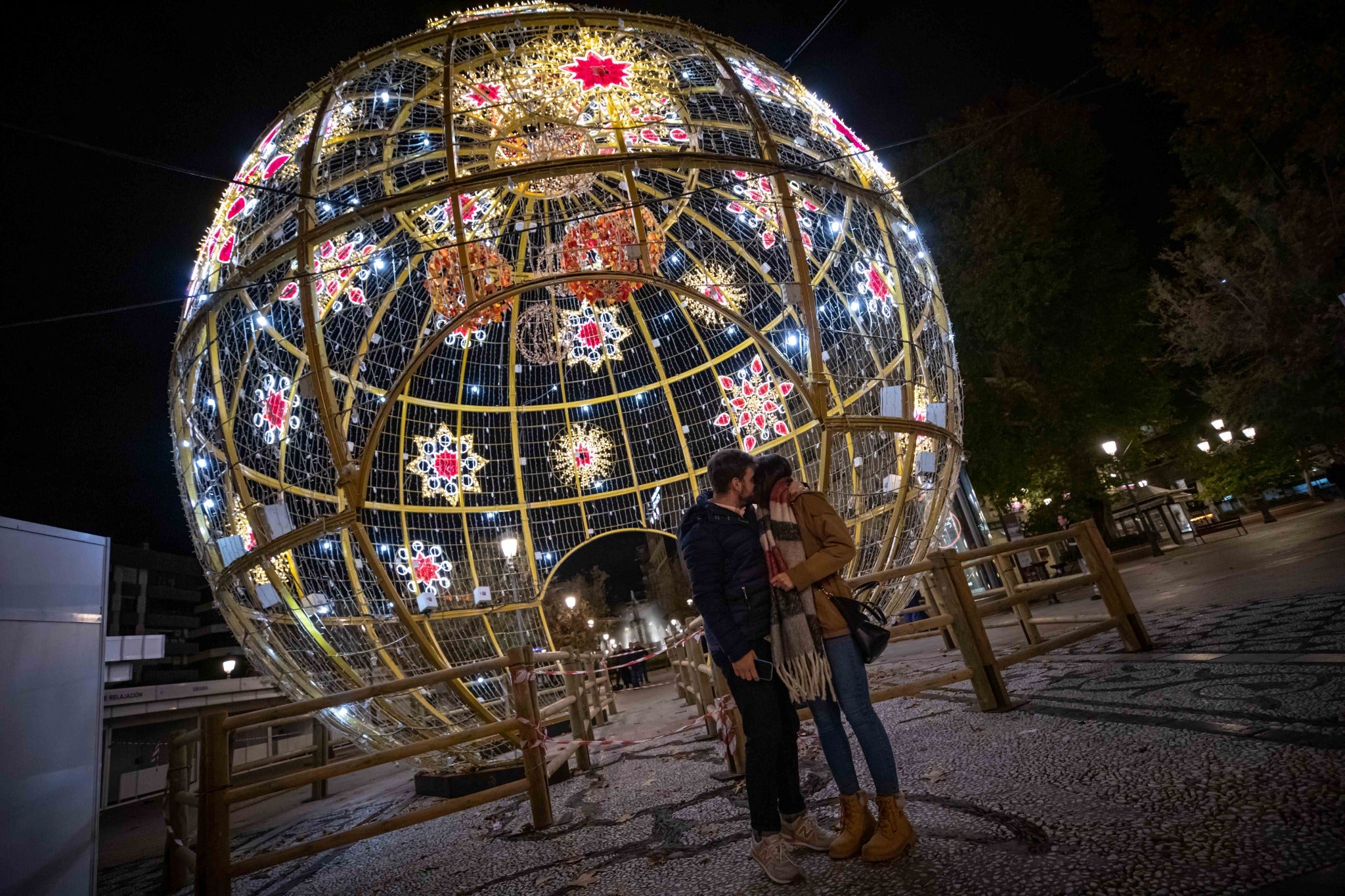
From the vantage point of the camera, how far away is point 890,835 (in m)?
2.02

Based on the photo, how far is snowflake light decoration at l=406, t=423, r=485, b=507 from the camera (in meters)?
8.06

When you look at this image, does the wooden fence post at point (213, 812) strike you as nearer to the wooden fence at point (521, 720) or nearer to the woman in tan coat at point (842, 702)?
the wooden fence at point (521, 720)

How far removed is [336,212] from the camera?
15.4 feet

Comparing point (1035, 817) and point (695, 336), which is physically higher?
point (695, 336)

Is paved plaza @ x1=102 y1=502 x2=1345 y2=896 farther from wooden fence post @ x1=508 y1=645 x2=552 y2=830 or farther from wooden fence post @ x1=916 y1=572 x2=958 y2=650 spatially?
wooden fence post @ x1=916 y1=572 x2=958 y2=650

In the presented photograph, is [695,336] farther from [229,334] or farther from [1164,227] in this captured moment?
[1164,227]

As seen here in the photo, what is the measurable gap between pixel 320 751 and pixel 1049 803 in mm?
7286

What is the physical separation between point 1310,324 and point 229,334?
19144 millimetres

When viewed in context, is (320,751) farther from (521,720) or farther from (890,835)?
(890,835)

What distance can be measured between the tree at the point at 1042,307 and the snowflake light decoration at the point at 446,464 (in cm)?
1539

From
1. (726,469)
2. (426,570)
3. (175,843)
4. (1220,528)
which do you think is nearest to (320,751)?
(426,570)

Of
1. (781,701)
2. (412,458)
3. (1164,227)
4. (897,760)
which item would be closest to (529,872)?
(781,701)

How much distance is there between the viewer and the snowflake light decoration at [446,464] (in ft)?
26.5

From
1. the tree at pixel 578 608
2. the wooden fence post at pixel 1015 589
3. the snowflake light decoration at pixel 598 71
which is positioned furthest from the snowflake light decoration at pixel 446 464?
the wooden fence post at pixel 1015 589
